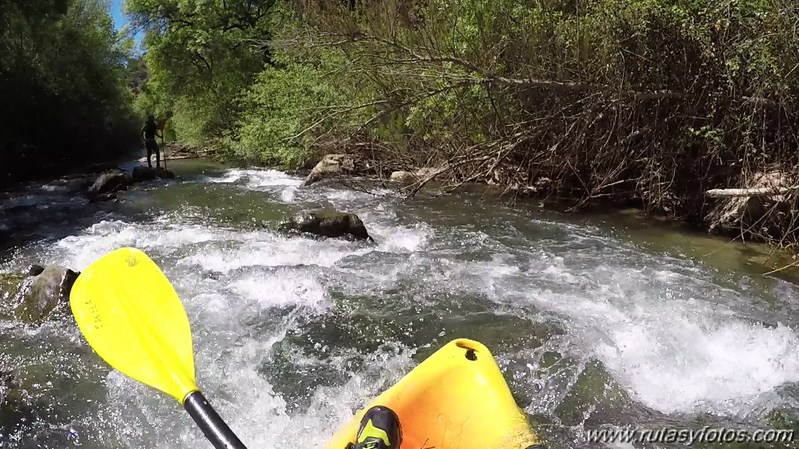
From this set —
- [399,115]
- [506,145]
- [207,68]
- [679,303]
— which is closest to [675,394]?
[679,303]

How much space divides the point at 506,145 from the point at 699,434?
16.1 ft

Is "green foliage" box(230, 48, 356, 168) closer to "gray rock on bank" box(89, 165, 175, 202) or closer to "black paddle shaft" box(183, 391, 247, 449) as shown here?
"gray rock on bank" box(89, 165, 175, 202)

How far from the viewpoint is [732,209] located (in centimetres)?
Result: 595

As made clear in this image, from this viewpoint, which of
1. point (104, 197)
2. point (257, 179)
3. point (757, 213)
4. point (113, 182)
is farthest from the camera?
point (257, 179)

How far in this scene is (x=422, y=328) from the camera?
4.06 meters

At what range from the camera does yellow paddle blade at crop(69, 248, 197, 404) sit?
2.53 meters

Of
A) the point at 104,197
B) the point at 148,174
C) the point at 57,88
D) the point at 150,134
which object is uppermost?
the point at 57,88

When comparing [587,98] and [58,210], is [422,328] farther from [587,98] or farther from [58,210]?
[58,210]

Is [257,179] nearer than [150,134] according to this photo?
Yes

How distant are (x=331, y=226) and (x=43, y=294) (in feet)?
9.24

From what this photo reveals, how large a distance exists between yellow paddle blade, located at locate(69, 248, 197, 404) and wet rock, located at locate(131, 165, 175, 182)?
887 centimetres

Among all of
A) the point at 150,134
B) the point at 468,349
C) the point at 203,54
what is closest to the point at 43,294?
the point at 468,349

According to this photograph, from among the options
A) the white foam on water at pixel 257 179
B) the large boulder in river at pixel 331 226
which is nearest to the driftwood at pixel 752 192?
the large boulder in river at pixel 331 226

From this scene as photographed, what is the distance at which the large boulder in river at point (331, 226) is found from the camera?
20.5 ft
